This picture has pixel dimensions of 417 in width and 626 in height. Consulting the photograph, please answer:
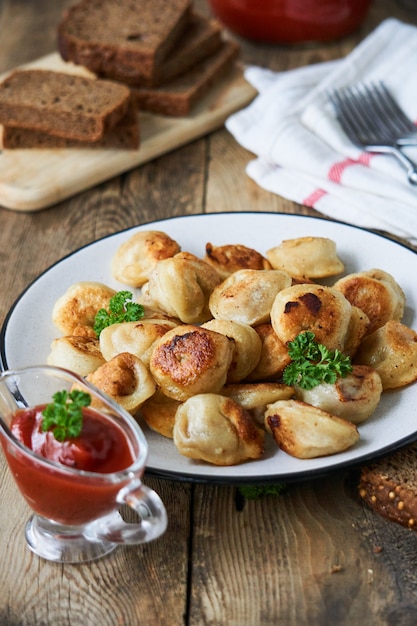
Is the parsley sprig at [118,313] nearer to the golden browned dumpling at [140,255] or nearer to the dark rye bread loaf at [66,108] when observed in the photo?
the golden browned dumpling at [140,255]

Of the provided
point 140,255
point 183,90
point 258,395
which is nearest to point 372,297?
point 258,395

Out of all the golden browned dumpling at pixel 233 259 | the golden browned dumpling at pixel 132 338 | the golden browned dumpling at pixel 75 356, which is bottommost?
the golden browned dumpling at pixel 75 356

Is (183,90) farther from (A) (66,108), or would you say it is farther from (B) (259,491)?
(B) (259,491)

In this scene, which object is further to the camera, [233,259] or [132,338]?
[233,259]

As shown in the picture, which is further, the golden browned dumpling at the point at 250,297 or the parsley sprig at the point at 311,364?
the golden browned dumpling at the point at 250,297

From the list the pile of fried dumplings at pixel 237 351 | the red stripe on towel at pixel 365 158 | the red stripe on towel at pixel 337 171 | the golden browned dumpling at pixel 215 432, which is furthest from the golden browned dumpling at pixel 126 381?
the red stripe on towel at pixel 365 158

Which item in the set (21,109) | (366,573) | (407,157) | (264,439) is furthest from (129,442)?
(21,109)

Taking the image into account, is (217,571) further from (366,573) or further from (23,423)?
(23,423)
